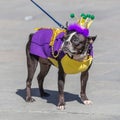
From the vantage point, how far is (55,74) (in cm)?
970

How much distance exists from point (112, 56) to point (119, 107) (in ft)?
9.60

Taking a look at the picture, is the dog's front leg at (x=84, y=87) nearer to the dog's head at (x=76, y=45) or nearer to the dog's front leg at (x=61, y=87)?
the dog's front leg at (x=61, y=87)

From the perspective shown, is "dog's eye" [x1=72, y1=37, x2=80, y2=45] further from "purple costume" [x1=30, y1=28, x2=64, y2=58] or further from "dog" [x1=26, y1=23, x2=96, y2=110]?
"purple costume" [x1=30, y1=28, x2=64, y2=58]

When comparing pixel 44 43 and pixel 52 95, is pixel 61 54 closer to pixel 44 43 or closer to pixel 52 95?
pixel 44 43

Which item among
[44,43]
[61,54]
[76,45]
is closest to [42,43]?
[44,43]

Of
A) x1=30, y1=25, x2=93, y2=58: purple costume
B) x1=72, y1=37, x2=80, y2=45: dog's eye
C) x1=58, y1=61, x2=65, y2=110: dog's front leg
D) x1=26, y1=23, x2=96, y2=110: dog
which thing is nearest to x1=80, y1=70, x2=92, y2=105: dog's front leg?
x1=26, y1=23, x2=96, y2=110: dog

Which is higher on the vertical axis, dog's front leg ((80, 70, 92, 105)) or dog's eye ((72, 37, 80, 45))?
dog's eye ((72, 37, 80, 45))

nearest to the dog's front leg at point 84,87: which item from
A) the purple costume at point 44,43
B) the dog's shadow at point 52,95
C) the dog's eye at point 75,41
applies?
the dog's shadow at point 52,95

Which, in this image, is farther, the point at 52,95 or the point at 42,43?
the point at 52,95

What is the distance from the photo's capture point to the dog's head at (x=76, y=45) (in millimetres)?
7457

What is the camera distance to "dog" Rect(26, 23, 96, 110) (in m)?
7.52

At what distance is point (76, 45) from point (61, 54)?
0.32m

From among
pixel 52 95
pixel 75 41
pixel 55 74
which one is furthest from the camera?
pixel 55 74

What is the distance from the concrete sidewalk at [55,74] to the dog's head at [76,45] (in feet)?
2.53
